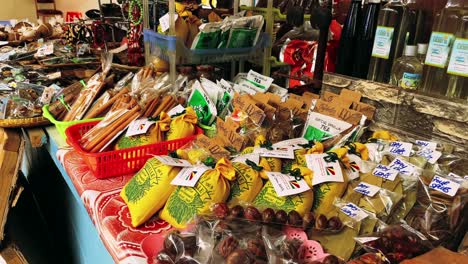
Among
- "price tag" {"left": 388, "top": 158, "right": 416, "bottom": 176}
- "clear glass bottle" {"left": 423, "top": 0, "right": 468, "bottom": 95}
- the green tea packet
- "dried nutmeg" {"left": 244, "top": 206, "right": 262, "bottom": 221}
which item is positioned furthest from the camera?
the green tea packet

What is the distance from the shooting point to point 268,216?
0.77 m

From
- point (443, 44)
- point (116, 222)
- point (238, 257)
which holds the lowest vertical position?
point (116, 222)

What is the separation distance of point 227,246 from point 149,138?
1.94ft

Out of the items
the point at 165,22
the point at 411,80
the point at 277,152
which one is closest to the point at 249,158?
the point at 277,152

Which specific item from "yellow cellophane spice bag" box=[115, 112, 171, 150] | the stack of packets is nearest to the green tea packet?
"yellow cellophane spice bag" box=[115, 112, 171, 150]

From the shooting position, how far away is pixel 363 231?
0.79 meters

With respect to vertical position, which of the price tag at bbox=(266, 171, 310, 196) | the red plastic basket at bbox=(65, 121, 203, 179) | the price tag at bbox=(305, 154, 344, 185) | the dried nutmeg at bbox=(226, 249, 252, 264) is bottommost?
the red plastic basket at bbox=(65, 121, 203, 179)

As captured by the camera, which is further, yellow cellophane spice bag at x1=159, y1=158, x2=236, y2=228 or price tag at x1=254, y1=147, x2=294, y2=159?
price tag at x1=254, y1=147, x2=294, y2=159

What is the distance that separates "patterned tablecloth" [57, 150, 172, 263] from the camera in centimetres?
80

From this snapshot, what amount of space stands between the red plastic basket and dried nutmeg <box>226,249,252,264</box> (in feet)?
1.90

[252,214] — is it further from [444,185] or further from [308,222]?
[444,185]

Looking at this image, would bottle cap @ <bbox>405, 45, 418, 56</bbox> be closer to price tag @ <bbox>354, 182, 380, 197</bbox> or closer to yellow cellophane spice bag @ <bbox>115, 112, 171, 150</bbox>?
price tag @ <bbox>354, 182, 380, 197</bbox>

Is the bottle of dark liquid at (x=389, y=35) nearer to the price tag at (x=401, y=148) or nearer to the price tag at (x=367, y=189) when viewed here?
the price tag at (x=401, y=148)

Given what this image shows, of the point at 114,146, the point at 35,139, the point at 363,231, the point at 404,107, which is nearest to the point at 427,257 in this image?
the point at 363,231
